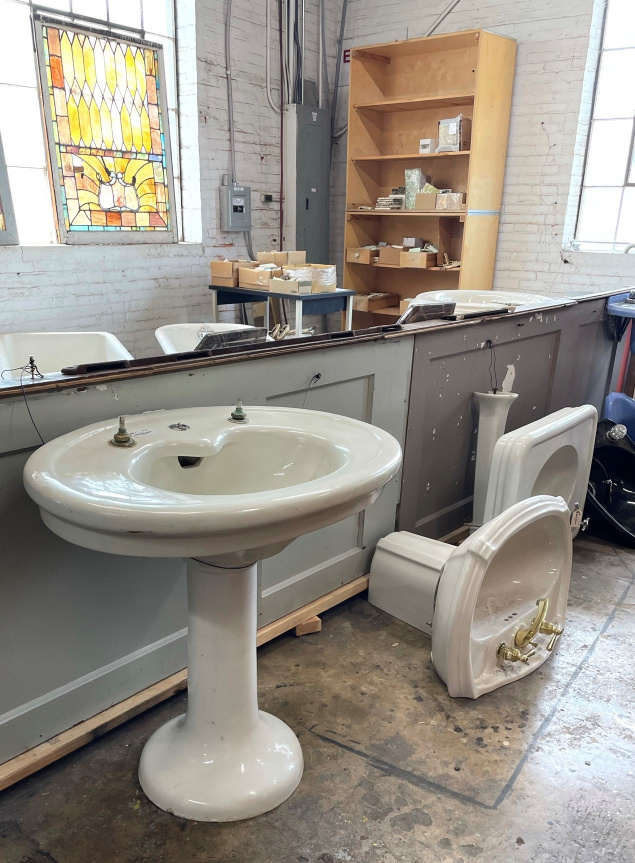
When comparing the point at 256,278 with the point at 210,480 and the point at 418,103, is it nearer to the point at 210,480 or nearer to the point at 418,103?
the point at 418,103

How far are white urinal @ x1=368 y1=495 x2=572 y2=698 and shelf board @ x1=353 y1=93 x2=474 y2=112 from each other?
3.52 metres

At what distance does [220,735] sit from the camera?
4.74ft

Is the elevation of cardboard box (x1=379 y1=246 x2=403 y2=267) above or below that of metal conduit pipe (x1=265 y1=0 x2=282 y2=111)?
below

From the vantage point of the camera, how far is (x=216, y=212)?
4.96 meters

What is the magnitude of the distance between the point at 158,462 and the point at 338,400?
829 millimetres

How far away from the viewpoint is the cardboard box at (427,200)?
15.5ft

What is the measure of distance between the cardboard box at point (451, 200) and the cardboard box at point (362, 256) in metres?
0.68

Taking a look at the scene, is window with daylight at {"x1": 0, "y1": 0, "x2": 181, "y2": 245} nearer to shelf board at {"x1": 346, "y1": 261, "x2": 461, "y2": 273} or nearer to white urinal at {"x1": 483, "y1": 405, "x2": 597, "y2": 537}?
shelf board at {"x1": 346, "y1": 261, "x2": 461, "y2": 273}

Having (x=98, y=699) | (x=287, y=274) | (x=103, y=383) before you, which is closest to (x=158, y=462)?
(x=103, y=383)

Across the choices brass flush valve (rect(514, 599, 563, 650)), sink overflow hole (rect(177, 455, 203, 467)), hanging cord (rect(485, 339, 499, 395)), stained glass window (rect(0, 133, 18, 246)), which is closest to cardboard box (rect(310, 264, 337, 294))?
hanging cord (rect(485, 339, 499, 395))

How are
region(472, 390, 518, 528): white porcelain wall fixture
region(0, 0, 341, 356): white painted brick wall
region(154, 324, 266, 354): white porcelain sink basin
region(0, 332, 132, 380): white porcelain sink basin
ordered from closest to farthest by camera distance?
region(472, 390, 518, 528): white porcelain wall fixture < region(0, 332, 132, 380): white porcelain sink basin < region(154, 324, 266, 354): white porcelain sink basin < region(0, 0, 341, 356): white painted brick wall

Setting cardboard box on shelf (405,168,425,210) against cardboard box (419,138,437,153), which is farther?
cardboard box on shelf (405,168,425,210)

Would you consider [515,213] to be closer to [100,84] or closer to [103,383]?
[100,84]

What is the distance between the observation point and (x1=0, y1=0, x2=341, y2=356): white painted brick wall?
160 inches
